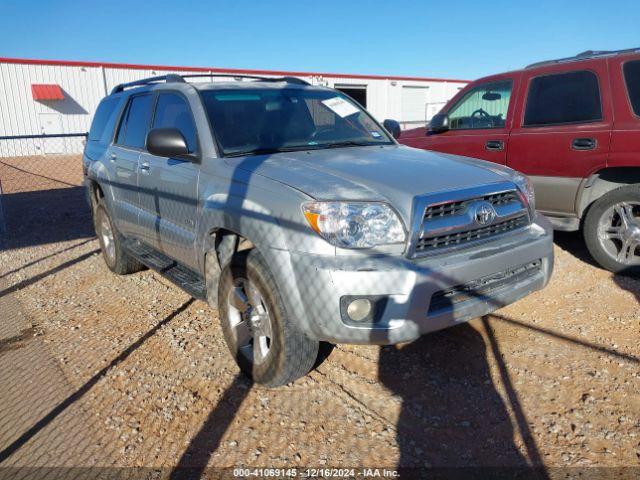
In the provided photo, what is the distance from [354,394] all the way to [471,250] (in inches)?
44.1

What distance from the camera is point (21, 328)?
4305mm

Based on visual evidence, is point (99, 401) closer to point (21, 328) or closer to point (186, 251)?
point (186, 251)

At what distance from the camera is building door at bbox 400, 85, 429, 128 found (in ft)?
113

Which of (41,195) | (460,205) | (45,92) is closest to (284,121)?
(460,205)

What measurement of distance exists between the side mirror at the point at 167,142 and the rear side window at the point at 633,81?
390 cm

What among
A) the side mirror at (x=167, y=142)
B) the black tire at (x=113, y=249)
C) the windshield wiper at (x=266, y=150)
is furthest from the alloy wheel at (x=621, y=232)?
the black tire at (x=113, y=249)

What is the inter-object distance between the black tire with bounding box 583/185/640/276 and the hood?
6.30 ft

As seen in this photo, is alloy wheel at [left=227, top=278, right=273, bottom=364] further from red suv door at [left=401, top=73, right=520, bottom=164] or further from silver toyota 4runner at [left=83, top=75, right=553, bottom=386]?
red suv door at [left=401, top=73, right=520, bottom=164]

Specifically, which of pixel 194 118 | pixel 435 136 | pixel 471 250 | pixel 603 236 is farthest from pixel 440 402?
pixel 435 136

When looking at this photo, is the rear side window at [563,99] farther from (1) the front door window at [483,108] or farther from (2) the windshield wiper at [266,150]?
(2) the windshield wiper at [266,150]

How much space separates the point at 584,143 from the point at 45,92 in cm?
2611

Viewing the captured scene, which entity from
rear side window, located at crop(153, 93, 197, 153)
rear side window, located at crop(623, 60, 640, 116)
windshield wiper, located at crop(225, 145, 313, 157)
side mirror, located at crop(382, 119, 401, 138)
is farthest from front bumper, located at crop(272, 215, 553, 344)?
rear side window, located at crop(623, 60, 640, 116)

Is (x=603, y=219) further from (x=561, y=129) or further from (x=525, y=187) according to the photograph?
(x=525, y=187)

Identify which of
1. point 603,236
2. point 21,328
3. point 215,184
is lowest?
point 21,328
